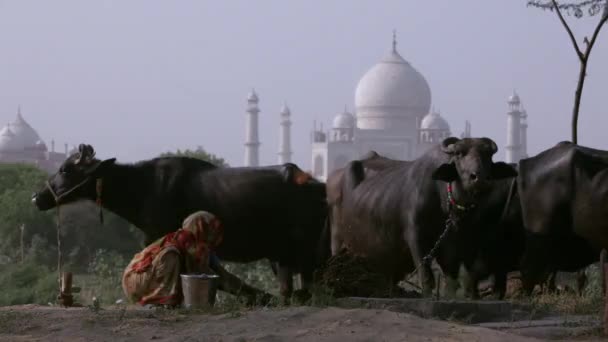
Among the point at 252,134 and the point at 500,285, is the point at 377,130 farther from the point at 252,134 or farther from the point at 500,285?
the point at 500,285

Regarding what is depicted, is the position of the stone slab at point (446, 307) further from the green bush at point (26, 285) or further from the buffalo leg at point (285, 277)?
the green bush at point (26, 285)

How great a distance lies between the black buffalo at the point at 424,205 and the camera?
8.20m

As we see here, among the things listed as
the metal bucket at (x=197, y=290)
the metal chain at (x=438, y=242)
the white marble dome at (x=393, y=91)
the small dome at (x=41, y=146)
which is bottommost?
the metal bucket at (x=197, y=290)

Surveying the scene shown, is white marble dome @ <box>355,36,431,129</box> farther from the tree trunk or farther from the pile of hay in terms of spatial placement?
the pile of hay

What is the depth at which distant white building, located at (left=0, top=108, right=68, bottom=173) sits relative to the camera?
87000 mm

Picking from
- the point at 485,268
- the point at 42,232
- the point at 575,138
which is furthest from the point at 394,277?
the point at 42,232

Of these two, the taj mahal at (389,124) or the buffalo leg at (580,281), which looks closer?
the buffalo leg at (580,281)

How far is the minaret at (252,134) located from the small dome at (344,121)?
25.8 ft

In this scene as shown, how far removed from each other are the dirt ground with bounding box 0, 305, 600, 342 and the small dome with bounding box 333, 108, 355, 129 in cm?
7904

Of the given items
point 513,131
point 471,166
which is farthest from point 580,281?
point 513,131

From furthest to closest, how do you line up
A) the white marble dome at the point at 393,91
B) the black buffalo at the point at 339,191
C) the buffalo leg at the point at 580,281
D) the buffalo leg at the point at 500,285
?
the white marble dome at the point at 393,91 → the buffalo leg at the point at 580,281 → the black buffalo at the point at 339,191 → the buffalo leg at the point at 500,285

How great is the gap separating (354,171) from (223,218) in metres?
1.40

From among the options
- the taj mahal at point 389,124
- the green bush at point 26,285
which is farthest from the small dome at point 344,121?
the green bush at point 26,285

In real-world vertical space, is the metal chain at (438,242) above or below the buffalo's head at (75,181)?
below
